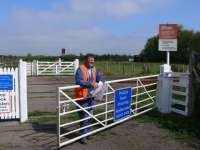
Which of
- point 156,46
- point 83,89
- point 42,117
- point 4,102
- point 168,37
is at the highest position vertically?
point 156,46

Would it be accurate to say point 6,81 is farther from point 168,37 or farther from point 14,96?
point 168,37

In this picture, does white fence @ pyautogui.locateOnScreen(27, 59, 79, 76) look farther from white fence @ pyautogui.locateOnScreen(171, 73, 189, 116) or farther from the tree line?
the tree line

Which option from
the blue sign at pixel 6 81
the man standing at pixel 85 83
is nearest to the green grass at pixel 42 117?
the blue sign at pixel 6 81

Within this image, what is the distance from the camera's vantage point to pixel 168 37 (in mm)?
13539

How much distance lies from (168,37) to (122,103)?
4.06m

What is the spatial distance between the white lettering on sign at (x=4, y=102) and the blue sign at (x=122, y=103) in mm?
3004

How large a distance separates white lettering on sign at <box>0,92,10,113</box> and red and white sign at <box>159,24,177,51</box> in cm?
544

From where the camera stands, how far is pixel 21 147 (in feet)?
27.3

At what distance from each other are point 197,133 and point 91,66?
2987mm

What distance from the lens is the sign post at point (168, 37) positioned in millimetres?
13416

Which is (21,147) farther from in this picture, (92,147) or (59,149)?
(92,147)

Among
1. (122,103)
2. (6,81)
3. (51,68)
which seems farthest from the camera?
(51,68)

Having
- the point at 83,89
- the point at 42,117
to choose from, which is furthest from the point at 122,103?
the point at 42,117

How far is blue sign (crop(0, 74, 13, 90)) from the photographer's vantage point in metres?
10.9
